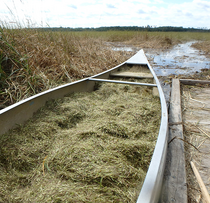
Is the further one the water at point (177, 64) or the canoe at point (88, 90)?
the water at point (177, 64)

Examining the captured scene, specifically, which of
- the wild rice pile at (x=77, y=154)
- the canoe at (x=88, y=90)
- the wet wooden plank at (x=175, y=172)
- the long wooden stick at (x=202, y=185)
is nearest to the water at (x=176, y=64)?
the canoe at (x=88, y=90)

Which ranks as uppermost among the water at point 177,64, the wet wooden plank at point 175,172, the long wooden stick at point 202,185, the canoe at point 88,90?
the canoe at point 88,90

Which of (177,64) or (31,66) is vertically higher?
(31,66)

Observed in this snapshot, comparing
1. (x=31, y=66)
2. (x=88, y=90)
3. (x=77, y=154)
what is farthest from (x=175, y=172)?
(x=31, y=66)

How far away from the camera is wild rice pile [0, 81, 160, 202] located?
3.64 ft

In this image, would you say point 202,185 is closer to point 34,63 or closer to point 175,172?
point 175,172

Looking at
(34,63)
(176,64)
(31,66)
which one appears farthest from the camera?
(176,64)

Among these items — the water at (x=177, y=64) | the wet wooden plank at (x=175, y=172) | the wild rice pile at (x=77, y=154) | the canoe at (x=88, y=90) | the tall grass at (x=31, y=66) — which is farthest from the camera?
the water at (x=177, y=64)

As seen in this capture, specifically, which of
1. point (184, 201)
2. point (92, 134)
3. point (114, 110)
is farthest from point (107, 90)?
point (184, 201)

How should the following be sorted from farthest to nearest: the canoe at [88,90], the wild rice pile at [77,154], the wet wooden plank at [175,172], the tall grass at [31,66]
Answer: the tall grass at [31,66] < the wet wooden plank at [175,172] < the wild rice pile at [77,154] < the canoe at [88,90]

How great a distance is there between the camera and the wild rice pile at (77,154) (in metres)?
1.11

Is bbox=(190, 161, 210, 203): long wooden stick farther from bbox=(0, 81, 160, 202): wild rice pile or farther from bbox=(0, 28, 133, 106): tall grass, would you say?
bbox=(0, 28, 133, 106): tall grass

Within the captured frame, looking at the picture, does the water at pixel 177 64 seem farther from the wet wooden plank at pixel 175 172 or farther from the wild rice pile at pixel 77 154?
the wild rice pile at pixel 77 154

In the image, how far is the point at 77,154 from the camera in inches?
54.1
